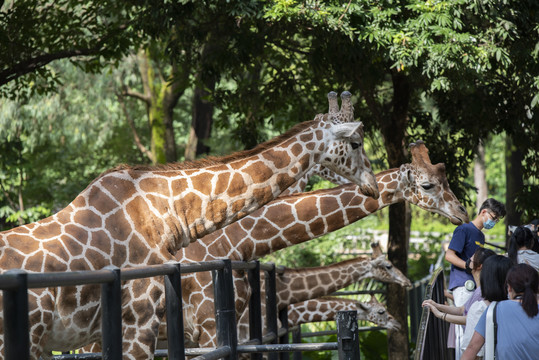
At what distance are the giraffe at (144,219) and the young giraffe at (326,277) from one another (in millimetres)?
2579

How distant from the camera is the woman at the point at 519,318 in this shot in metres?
4.93

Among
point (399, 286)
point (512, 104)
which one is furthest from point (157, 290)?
point (512, 104)

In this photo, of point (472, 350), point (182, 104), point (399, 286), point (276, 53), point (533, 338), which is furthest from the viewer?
point (182, 104)

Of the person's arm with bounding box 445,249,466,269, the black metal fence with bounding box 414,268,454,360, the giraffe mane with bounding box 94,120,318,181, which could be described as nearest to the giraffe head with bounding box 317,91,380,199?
the giraffe mane with bounding box 94,120,318,181

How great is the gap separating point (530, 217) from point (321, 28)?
4771 millimetres

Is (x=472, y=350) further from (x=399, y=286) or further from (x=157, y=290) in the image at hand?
(x=399, y=286)

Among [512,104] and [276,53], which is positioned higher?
[276,53]

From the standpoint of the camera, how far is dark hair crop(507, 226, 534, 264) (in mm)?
6926

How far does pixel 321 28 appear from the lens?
34.4 feet

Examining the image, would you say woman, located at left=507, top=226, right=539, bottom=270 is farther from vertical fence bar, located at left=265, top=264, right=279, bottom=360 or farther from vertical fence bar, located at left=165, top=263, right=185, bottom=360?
vertical fence bar, located at left=165, top=263, right=185, bottom=360

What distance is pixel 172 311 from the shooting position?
4383mm

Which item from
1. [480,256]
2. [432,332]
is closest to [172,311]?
[480,256]

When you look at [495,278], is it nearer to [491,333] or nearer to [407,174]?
[491,333]

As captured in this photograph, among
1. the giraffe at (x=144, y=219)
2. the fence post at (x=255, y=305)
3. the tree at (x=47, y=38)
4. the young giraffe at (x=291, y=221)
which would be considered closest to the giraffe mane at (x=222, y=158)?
the giraffe at (x=144, y=219)
